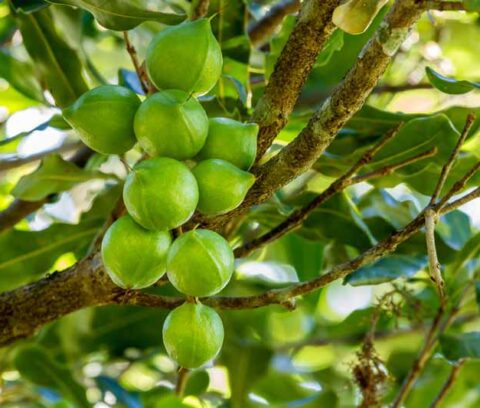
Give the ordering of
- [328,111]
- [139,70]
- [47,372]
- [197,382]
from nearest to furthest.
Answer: [328,111]
[139,70]
[47,372]
[197,382]

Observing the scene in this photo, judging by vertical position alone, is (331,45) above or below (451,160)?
above

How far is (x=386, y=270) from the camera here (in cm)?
105

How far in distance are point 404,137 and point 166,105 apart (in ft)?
1.50

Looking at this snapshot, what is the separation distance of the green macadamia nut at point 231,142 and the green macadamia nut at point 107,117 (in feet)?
0.23

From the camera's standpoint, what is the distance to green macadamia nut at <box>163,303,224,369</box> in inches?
28.0

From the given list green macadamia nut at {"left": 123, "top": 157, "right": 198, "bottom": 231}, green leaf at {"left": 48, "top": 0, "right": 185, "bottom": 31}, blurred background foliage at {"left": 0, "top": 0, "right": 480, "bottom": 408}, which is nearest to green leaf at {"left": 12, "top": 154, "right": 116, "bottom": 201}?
blurred background foliage at {"left": 0, "top": 0, "right": 480, "bottom": 408}

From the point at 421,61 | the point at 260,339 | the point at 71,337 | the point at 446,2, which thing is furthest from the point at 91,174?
the point at 421,61

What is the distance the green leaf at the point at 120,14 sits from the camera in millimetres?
918

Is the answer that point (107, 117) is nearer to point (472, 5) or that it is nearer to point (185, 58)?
point (185, 58)

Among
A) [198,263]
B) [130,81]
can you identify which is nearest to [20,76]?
[130,81]

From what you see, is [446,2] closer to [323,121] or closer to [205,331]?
[323,121]

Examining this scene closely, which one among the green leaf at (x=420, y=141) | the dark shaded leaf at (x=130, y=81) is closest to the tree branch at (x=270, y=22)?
the dark shaded leaf at (x=130, y=81)

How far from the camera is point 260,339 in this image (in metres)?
1.40

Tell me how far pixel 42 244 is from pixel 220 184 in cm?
64
